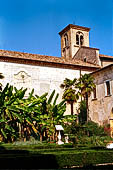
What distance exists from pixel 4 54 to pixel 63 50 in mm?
18777

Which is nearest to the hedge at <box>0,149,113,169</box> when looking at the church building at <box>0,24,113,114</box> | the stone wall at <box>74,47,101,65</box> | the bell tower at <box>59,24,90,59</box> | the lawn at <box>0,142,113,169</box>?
the lawn at <box>0,142,113,169</box>

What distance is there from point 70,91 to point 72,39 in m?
16.0

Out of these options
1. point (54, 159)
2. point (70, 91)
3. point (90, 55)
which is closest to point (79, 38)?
point (90, 55)

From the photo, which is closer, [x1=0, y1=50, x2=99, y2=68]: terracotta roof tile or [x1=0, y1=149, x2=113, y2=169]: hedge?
[x1=0, y1=149, x2=113, y2=169]: hedge

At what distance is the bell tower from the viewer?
124ft

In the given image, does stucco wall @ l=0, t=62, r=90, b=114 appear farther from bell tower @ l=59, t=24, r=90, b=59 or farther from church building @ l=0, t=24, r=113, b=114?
bell tower @ l=59, t=24, r=90, b=59

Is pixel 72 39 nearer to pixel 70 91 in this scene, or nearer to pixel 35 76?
pixel 35 76

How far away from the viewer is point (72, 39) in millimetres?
38031

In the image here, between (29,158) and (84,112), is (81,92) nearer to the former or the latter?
(84,112)

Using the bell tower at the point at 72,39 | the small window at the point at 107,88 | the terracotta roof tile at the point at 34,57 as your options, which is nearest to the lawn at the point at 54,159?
the small window at the point at 107,88

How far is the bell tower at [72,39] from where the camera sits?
3794 centimetres

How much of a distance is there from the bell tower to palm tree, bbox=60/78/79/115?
1259 cm

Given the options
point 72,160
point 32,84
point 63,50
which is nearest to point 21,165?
point 72,160

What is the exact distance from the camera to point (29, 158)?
328 inches
